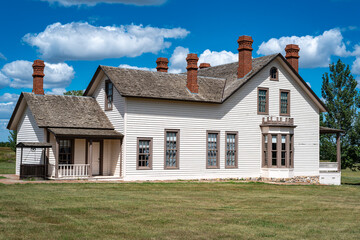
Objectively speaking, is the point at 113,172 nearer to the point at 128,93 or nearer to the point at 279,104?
the point at 128,93

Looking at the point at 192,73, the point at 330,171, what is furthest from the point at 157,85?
the point at 330,171

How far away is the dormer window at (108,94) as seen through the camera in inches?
1132

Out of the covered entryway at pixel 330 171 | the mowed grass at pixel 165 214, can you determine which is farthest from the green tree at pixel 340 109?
the mowed grass at pixel 165 214

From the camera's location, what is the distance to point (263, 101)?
102ft

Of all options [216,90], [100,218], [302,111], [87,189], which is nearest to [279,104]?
[302,111]

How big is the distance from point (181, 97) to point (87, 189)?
8.80 m

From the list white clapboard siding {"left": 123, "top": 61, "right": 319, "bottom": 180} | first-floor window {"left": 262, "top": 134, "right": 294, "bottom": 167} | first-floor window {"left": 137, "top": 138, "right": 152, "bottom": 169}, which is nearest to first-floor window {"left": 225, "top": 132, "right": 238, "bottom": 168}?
white clapboard siding {"left": 123, "top": 61, "right": 319, "bottom": 180}

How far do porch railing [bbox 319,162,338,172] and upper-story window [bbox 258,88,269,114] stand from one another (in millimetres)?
6262

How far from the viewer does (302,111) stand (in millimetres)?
32812

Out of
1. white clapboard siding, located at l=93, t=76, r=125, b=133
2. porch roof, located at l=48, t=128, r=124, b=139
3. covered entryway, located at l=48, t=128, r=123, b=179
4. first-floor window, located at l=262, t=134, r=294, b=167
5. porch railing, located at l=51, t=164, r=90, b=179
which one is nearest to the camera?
porch roof, located at l=48, t=128, r=124, b=139

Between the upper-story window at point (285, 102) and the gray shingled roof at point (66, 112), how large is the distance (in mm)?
11151

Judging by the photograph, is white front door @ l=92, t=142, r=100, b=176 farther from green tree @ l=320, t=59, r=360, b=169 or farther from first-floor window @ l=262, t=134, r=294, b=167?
green tree @ l=320, t=59, r=360, b=169

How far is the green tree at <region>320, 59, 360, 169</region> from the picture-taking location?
43.8m

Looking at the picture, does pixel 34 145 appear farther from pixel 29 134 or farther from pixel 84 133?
pixel 29 134
